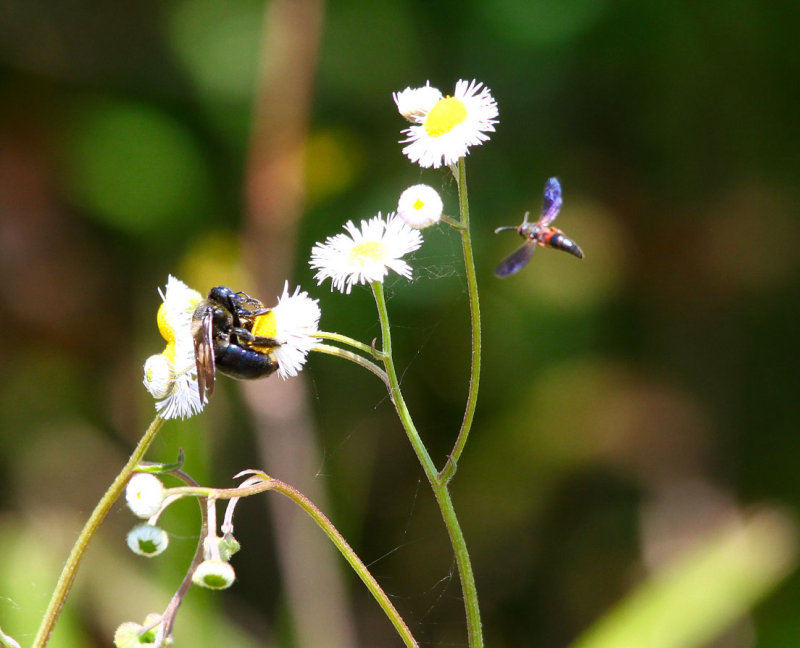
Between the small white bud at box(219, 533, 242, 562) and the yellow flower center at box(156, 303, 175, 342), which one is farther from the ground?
the yellow flower center at box(156, 303, 175, 342)

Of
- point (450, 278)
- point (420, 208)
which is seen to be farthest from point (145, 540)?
point (450, 278)

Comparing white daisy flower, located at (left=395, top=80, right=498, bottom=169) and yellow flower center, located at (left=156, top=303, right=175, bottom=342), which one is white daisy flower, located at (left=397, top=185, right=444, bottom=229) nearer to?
white daisy flower, located at (left=395, top=80, right=498, bottom=169)

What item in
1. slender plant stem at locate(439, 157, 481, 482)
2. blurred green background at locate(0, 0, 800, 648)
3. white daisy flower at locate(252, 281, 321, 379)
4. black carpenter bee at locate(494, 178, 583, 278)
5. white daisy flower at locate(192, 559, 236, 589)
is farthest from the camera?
blurred green background at locate(0, 0, 800, 648)

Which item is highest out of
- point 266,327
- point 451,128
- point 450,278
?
point 450,278

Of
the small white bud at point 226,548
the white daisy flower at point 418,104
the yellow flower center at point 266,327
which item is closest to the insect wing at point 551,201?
the white daisy flower at point 418,104

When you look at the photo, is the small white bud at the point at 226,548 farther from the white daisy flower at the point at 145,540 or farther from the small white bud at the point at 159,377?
the small white bud at the point at 159,377

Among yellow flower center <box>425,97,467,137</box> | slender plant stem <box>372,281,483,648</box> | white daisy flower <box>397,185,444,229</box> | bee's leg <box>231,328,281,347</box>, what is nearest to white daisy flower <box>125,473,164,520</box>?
bee's leg <box>231,328,281,347</box>

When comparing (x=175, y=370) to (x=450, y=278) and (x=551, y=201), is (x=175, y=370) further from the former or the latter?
(x=450, y=278)
